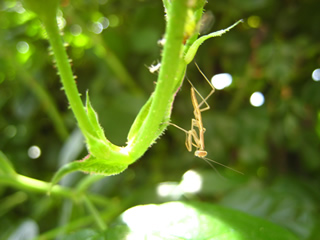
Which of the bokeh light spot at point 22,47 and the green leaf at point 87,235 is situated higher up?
the bokeh light spot at point 22,47

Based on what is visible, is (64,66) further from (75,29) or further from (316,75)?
(75,29)

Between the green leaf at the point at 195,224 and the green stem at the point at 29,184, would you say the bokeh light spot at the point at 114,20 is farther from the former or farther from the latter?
the green leaf at the point at 195,224

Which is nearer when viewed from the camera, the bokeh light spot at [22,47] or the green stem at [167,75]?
the green stem at [167,75]

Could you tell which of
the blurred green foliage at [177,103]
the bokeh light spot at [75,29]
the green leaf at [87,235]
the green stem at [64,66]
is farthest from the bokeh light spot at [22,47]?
the green stem at [64,66]

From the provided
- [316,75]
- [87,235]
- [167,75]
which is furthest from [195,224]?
[316,75]

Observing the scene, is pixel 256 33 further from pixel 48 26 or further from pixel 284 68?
pixel 48 26

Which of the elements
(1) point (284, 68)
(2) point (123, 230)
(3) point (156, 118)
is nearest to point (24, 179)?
(2) point (123, 230)
